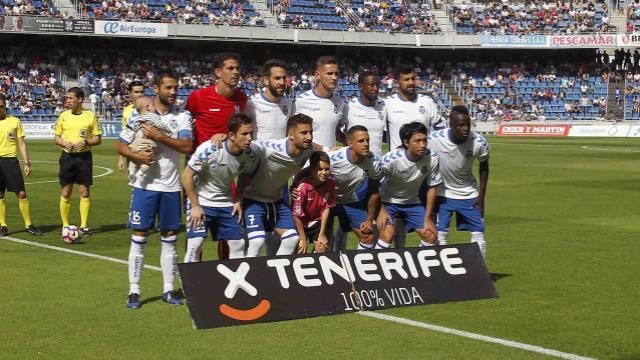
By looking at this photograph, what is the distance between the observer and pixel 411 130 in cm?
1004

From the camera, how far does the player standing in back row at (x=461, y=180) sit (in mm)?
10672

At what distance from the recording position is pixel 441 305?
31.0 feet

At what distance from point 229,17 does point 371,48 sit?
450 inches

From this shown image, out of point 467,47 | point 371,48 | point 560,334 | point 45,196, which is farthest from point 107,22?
point 560,334

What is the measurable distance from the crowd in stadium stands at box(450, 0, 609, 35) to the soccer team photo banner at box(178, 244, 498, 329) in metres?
58.5

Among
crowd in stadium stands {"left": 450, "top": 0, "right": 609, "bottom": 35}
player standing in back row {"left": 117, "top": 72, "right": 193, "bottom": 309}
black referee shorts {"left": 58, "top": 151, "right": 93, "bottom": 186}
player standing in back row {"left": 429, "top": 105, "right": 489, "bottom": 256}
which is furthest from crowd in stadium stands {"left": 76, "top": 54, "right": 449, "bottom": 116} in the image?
player standing in back row {"left": 117, "top": 72, "right": 193, "bottom": 309}

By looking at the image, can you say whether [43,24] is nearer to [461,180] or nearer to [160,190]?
[461,180]

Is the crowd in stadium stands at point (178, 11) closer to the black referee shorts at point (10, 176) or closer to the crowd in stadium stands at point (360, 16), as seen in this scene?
the crowd in stadium stands at point (360, 16)

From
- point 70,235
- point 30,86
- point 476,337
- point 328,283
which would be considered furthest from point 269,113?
point 30,86

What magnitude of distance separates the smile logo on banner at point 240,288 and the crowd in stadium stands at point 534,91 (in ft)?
174

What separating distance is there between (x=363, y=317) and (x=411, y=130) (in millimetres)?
2172

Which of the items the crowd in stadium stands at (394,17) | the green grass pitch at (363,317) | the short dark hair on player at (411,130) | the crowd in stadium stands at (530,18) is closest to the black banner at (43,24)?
the crowd in stadium stands at (394,17)

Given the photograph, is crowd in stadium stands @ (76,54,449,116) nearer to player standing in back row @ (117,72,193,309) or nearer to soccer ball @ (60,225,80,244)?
soccer ball @ (60,225,80,244)

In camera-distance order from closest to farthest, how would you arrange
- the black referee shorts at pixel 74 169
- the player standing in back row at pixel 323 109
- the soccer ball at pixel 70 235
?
the player standing in back row at pixel 323 109
the soccer ball at pixel 70 235
the black referee shorts at pixel 74 169
